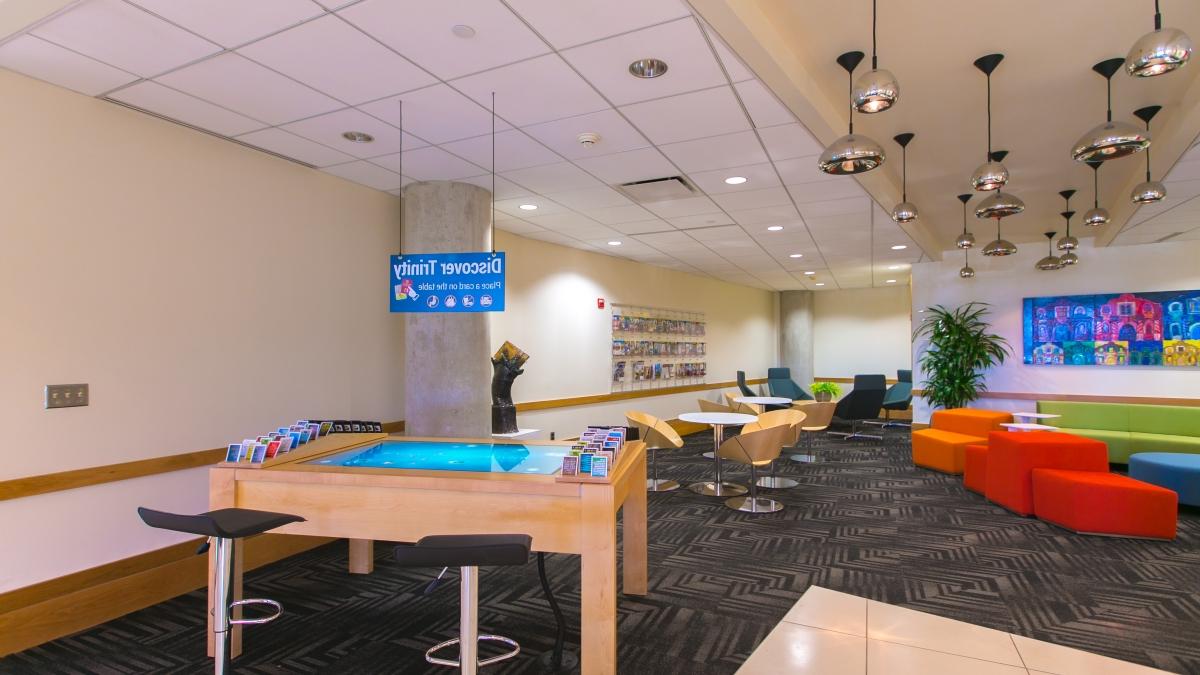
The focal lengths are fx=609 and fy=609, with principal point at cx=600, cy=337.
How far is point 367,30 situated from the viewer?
2.88m

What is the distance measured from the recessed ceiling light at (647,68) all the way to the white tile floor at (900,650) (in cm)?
307

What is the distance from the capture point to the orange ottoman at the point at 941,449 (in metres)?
7.36

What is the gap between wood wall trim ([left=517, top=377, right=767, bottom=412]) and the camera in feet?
24.8

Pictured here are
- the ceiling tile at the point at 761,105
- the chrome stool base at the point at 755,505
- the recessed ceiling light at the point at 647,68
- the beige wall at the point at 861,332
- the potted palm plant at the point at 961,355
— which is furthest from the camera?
the beige wall at the point at 861,332

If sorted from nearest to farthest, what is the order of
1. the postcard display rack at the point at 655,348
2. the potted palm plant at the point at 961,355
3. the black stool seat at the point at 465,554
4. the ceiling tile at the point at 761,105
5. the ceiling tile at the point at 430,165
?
the black stool seat at the point at 465,554
the ceiling tile at the point at 761,105
the ceiling tile at the point at 430,165
the potted palm plant at the point at 961,355
the postcard display rack at the point at 655,348

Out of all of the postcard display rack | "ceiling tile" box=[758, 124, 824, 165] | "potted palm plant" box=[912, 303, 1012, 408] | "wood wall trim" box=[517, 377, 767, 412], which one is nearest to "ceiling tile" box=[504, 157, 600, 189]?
"ceiling tile" box=[758, 124, 824, 165]

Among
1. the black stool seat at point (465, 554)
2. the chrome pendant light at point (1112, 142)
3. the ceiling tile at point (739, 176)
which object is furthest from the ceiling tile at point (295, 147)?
the chrome pendant light at point (1112, 142)

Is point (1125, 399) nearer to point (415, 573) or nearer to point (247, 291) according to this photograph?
point (415, 573)

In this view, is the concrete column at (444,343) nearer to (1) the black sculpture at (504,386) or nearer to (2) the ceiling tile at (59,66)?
(1) the black sculpture at (504,386)

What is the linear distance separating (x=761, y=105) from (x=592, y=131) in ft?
3.70

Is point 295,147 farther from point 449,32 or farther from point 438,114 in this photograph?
point 449,32

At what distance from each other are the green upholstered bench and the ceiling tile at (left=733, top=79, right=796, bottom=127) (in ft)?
20.4

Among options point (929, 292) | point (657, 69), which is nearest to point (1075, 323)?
point (929, 292)

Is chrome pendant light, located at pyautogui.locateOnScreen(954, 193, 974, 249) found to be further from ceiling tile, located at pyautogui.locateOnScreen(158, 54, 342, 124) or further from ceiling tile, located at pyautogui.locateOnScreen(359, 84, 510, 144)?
ceiling tile, located at pyautogui.locateOnScreen(158, 54, 342, 124)
